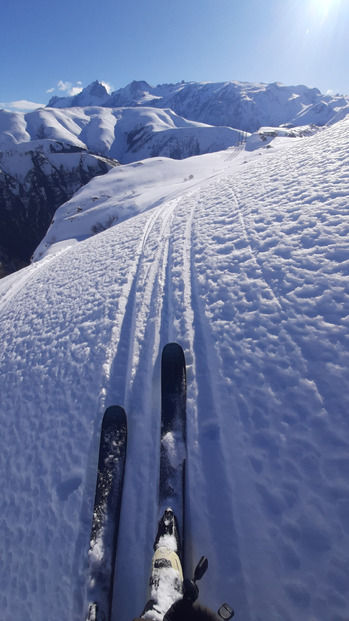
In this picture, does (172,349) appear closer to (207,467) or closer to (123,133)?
(207,467)

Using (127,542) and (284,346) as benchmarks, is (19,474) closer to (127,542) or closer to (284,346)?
(127,542)

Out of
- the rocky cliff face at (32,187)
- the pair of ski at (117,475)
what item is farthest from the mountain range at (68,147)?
the pair of ski at (117,475)

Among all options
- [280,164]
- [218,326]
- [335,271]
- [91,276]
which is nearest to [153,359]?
[218,326]

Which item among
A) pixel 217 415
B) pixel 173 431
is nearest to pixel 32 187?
pixel 173 431

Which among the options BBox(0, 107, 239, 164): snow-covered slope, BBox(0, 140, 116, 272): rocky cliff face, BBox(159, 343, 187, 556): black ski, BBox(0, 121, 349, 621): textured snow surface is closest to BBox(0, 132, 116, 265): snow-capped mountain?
BBox(0, 140, 116, 272): rocky cliff face

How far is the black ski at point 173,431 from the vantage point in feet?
12.7

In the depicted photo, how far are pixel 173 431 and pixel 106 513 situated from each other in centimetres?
139

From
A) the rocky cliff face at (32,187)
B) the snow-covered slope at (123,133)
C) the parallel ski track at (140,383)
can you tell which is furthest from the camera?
the snow-covered slope at (123,133)

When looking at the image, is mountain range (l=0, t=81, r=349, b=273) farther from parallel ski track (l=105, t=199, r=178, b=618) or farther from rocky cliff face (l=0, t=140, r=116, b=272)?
parallel ski track (l=105, t=199, r=178, b=618)

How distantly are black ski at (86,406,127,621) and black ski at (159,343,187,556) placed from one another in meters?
0.69

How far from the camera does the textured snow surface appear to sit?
10.6 ft

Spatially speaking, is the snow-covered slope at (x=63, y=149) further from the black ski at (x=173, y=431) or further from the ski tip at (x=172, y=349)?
the black ski at (x=173, y=431)

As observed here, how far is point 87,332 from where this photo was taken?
7.06 meters

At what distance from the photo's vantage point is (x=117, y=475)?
4383 mm
